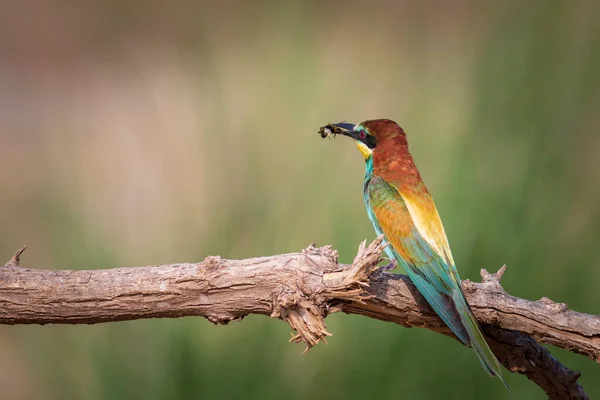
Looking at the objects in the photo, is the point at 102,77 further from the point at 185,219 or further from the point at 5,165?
the point at 185,219

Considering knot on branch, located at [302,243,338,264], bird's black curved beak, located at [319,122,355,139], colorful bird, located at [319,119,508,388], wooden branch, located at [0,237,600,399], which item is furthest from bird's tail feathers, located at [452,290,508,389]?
bird's black curved beak, located at [319,122,355,139]

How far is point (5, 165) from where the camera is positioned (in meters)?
3.76

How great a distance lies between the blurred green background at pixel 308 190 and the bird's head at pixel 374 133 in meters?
0.28

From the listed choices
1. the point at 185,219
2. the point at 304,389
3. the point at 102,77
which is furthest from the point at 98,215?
the point at 102,77

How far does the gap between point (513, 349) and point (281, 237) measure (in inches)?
34.2

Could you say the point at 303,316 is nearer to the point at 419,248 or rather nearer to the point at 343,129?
the point at 419,248

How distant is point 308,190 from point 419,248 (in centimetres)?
69

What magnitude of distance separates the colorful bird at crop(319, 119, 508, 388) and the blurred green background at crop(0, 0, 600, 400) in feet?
1.04

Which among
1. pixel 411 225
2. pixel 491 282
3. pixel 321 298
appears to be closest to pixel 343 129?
pixel 411 225

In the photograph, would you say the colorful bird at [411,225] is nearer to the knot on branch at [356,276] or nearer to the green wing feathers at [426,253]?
the green wing feathers at [426,253]

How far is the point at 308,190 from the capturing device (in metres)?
2.39

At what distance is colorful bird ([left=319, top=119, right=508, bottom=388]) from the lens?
5.13ft

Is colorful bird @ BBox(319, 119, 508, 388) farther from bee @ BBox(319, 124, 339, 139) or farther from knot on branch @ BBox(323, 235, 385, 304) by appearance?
knot on branch @ BBox(323, 235, 385, 304)

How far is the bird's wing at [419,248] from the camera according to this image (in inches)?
61.9
